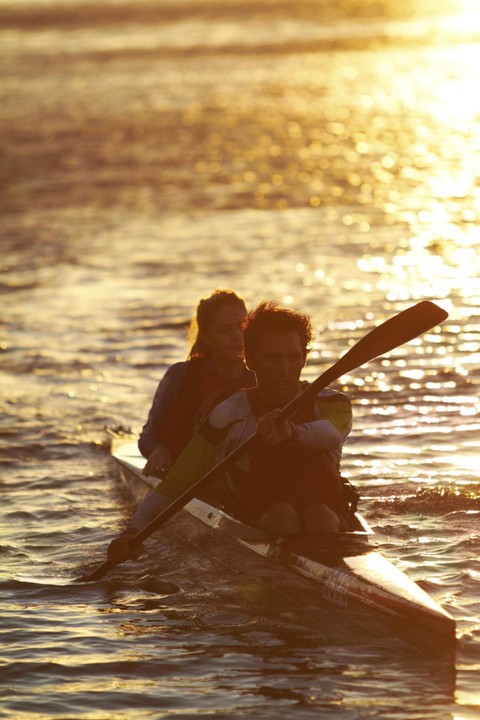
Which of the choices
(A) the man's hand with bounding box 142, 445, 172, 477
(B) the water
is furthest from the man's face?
(A) the man's hand with bounding box 142, 445, 172, 477

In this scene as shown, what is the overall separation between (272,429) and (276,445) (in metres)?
0.47

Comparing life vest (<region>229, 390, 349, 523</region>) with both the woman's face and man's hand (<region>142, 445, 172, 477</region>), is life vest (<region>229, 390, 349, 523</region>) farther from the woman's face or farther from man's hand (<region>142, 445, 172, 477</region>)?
man's hand (<region>142, 445, 172, 477</region>)

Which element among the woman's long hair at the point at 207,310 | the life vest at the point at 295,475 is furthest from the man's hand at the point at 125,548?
the woman's long hair at the point at 207,310

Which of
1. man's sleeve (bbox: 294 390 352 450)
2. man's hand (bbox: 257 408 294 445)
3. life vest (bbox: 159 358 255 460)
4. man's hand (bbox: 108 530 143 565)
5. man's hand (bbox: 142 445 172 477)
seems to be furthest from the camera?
man's hand (bbox: 142 445 172 477)

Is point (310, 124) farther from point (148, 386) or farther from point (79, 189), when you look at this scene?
point (148, 386)

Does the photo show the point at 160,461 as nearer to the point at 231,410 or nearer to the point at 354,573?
the point at 231,410

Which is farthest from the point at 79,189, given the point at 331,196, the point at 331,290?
the point at 331,290

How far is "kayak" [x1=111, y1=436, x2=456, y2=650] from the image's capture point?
274 inches

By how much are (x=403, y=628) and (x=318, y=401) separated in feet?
4.11

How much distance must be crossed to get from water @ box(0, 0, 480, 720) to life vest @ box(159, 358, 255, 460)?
2.23 ft

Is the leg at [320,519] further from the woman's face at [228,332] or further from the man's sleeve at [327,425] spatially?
the woman's face at [228,332]

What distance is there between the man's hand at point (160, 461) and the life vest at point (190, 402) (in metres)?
0.08

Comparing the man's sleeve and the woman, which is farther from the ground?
the woman

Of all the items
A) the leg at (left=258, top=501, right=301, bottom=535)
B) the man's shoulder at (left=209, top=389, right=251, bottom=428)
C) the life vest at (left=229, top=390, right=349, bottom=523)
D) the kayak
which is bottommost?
the kayak
